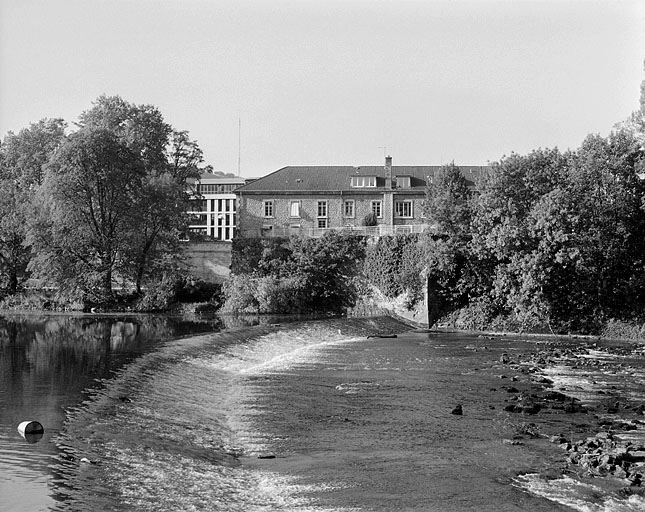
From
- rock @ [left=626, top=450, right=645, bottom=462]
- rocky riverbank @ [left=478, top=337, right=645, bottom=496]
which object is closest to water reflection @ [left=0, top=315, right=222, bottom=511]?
rocky riverbank @ [left=478, top=337, right=645, bottom=496]

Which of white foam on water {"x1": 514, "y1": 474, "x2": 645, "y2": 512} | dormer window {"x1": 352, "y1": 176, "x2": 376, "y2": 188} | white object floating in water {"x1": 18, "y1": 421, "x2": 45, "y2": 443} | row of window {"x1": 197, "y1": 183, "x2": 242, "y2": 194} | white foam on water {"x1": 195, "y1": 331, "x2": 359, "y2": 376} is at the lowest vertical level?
white foam on water {"x1": 514, "y1": 474, "x2": 645, "y2": 512}

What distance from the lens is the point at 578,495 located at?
10898mm

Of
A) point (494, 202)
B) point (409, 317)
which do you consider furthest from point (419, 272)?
point (494, 202)

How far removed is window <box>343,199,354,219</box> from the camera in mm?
57906

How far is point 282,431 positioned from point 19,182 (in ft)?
143

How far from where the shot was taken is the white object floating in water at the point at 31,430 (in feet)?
40.2

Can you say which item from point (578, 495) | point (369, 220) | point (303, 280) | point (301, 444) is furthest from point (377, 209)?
point (578, 495)

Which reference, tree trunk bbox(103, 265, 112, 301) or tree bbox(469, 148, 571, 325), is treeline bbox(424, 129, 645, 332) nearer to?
tree bbox(469, 148, 571, 325)

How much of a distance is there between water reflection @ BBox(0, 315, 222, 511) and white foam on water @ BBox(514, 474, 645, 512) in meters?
6.71

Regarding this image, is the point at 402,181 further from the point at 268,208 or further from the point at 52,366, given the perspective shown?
the point at 52,366

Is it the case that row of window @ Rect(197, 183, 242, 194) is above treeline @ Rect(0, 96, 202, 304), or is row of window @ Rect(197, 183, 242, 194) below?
above

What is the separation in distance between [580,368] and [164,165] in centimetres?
3584

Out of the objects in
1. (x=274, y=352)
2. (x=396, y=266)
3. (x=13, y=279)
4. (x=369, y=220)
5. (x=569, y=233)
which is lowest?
(x=274, y=352)

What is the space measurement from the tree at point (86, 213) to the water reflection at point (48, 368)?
4.83 m
